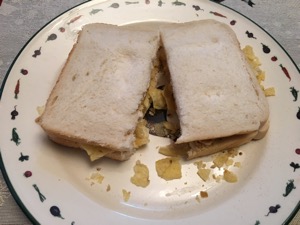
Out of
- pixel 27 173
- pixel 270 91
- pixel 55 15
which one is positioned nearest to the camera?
pixel 27 173

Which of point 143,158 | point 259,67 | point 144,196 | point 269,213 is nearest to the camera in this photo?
point 269,213

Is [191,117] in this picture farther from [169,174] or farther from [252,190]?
[252,190]

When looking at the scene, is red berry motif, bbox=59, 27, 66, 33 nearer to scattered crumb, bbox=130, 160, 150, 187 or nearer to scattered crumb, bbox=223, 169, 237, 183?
scattered crumb, bbox=130, 160, 150, 187

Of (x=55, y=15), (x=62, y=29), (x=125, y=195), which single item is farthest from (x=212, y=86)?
(x=55, y=15)

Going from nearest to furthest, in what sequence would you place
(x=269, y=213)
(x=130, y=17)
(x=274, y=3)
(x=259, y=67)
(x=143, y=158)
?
(x=269, y=213), (x=143, y=158), (x=259, y=67), (x=130, y=17), (x=274, y=3)

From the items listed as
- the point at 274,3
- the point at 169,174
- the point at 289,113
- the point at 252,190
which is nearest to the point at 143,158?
the point at 169,174

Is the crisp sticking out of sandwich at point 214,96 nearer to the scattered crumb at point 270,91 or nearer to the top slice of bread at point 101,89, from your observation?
the scattered crumb at point 270,91

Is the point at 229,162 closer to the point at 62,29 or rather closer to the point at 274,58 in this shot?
the point at 274,58

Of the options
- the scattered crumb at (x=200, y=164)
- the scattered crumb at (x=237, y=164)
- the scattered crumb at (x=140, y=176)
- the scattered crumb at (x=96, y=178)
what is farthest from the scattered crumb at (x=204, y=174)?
the scattered crumb at (x=96, y=178)
